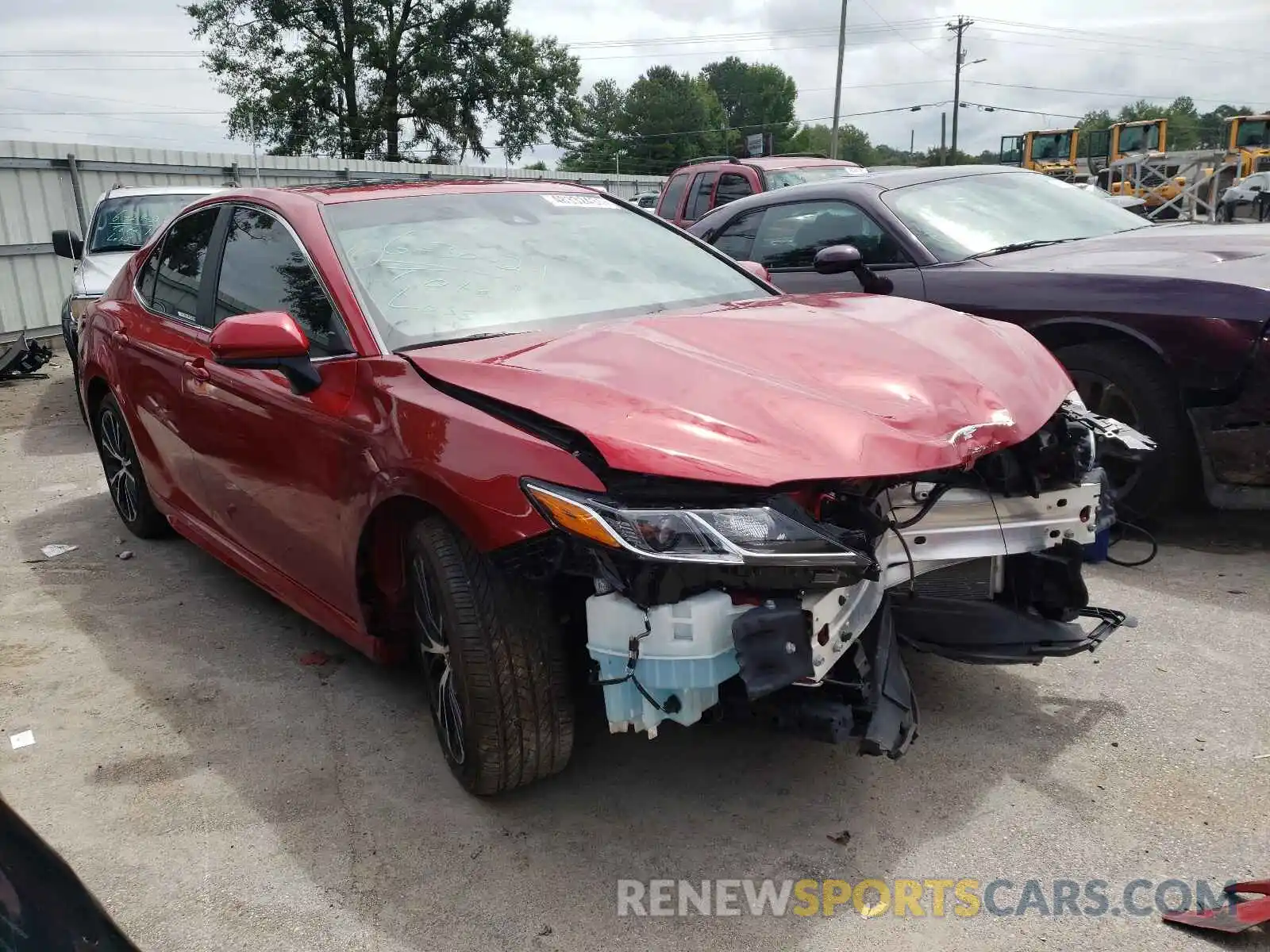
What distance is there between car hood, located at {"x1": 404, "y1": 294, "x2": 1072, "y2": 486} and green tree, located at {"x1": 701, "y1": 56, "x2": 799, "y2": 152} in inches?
4261

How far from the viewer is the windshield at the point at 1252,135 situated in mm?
25797

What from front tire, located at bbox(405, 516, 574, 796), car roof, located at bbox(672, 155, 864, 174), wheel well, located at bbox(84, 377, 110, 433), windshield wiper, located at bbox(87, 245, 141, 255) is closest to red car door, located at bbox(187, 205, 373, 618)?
front tire, located at bbox(405, 516, 574, 796)

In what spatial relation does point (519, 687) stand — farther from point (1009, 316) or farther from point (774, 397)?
point (1009, 316)

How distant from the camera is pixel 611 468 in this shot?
224 centimetres

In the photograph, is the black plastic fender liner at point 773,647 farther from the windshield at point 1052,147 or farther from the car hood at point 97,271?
the windshield at point 1052,147

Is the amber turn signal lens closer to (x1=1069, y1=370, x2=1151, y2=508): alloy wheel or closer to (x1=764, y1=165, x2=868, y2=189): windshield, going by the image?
(x1=1069, y1=370, x2=1151, y2=508): alloy wheel

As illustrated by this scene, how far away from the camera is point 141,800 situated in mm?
2902

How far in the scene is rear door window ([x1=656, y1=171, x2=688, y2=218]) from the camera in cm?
1113

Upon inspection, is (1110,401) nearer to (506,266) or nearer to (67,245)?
(506,266)

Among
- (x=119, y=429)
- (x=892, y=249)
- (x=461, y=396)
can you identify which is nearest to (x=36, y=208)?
(x=119, y=429)

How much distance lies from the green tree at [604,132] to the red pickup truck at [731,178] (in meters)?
67.4

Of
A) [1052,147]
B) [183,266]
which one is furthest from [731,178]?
[1052,147]

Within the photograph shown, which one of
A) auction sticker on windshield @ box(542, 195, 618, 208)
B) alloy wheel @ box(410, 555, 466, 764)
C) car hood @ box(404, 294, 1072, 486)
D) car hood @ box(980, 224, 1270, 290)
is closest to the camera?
car hood @ box(404, 294, 1072, 486)

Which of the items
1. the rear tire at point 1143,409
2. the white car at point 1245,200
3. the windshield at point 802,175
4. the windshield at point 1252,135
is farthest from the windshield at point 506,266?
the windshield at point 1252,135
